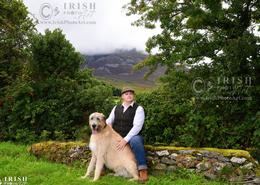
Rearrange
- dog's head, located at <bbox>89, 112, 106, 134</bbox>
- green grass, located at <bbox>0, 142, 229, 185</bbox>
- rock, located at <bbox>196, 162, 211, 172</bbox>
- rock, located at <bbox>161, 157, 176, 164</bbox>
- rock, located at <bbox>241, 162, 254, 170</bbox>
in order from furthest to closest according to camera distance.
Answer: rock, located at <bbox>161, 157, 176, 164</bbox>
rock, located at <bbox>196, 162, 211, 172</bbox>
rock, located at <bbox>241, 162, 254, 170</bbox>
dog's head, located at <bbox>89, 112, 106, 134</bbox>
green grass, located at <bbox>0, 142, 229, 185</bbox>

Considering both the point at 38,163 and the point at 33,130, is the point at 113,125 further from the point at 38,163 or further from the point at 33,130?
the point at 33,130

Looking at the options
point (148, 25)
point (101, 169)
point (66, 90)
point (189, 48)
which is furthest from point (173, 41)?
point (101, 169)

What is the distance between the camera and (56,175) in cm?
1077

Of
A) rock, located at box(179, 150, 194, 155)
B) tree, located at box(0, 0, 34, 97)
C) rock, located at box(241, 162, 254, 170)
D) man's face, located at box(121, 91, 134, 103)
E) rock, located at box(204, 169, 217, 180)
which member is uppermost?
tree, located at box(0, 0, 34, 97)

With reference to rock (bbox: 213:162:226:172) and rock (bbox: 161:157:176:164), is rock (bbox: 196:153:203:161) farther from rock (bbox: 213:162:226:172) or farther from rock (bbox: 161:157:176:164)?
rock (bbox: 161:157:176:164)

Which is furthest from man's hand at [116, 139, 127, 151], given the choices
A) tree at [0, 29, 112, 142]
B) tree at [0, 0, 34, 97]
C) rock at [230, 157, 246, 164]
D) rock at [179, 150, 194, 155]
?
tree at [0, 0, 34, 97]

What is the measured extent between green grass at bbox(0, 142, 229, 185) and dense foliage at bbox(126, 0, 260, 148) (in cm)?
187

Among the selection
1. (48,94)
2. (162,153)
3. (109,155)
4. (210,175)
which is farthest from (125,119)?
(48,94)

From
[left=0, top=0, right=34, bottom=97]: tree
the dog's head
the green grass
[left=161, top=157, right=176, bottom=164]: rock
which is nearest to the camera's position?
the green grass

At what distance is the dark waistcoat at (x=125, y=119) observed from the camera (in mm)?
11172

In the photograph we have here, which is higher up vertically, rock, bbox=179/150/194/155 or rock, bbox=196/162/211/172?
rock, bbox=179/150/194/155

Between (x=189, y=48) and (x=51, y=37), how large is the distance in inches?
220

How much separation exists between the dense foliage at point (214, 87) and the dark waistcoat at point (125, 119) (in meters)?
2.07

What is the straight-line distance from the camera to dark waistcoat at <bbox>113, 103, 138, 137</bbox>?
36.7 ft
